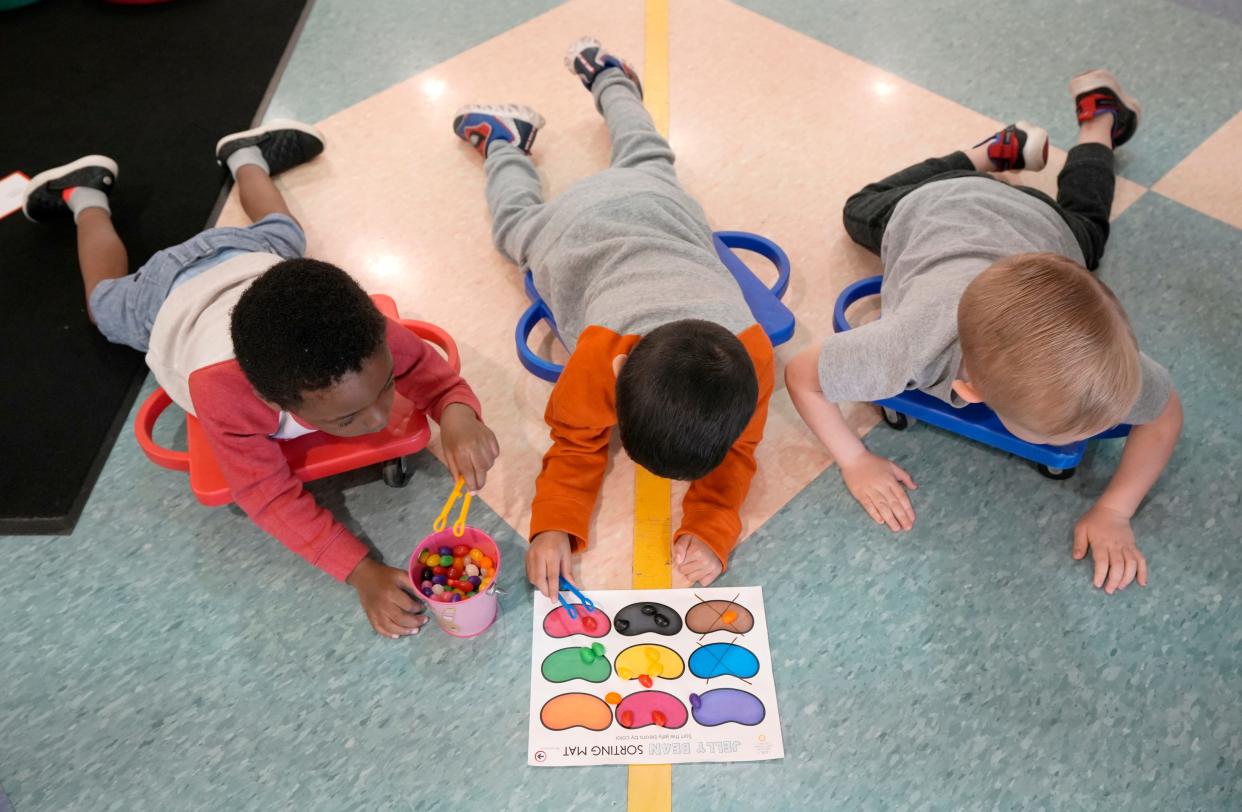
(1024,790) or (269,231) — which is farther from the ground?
(269,231)

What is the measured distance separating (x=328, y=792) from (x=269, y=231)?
86 centimetres

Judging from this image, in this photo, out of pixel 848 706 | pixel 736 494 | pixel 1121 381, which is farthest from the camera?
pixel 736 494

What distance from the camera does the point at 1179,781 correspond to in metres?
1.01

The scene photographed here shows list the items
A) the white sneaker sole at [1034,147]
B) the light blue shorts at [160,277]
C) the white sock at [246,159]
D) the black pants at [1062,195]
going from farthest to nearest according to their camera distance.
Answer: the white sock at [246,159]
the white sneaker sole at [1034,147]
the black pants at [1062,195]
the light blue shorts at [160,277]

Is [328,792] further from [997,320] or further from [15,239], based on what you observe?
[15,239]

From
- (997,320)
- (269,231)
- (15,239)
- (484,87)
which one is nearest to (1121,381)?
(997,320)

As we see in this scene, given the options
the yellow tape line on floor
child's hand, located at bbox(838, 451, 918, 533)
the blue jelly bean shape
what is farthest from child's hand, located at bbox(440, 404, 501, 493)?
child's hand, located at bbox(838, 451, 918, 533)

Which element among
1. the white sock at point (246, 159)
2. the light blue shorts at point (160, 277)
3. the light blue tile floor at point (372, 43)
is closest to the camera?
the light blue shorts at point (160, 277)

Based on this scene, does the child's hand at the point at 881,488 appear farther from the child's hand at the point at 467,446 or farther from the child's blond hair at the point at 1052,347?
the child's hand at the point at 467,446

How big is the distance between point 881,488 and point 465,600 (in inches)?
22.8

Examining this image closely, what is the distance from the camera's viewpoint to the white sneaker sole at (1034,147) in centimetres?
156

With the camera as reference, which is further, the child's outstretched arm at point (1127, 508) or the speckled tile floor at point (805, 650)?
the child's outstretched arm at point (1127, 508)

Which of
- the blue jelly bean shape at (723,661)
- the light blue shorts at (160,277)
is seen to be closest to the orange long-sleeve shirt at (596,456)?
the blue jelly bean shape at (723,661)

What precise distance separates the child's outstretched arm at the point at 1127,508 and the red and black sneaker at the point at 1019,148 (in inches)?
22.7
